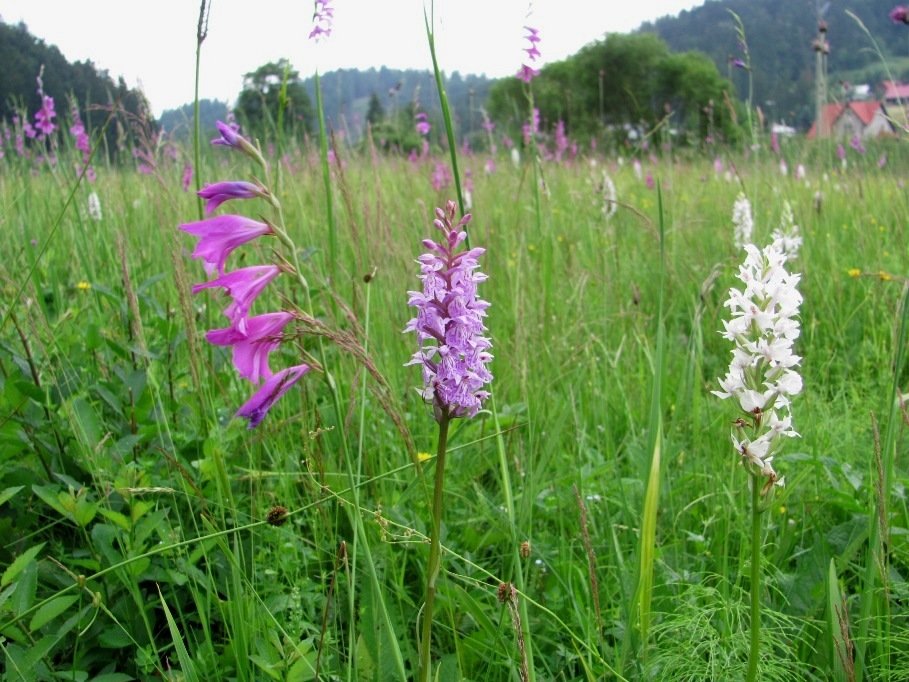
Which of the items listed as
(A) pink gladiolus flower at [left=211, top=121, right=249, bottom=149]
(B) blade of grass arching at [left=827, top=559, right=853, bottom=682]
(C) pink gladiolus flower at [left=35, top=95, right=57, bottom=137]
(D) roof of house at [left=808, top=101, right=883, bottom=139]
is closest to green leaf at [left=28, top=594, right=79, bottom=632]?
(A) pink gladiolus flower at [left=211, top=121, right=249, bottom=149]

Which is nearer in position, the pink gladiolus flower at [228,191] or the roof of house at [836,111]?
the pink gladiolus flower at [228,191]

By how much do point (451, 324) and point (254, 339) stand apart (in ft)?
0.81

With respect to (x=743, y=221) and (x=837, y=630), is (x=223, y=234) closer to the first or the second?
(x=837, y=630)

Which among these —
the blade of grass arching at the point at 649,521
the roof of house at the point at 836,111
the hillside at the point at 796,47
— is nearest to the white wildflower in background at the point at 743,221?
the roof of house at the point at 836,111

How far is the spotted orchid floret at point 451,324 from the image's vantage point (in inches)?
32.5

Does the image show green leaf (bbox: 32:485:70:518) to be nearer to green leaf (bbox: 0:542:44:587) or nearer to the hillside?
green leaf (bbox: 0:542:44:587)

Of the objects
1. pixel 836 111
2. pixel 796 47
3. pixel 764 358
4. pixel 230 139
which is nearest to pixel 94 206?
pixel 230 139

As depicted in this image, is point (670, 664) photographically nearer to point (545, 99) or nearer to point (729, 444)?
point (729, 444)

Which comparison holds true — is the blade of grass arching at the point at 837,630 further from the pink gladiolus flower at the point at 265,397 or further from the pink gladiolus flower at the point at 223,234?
the pink gladiolus flower at the point at 223,234

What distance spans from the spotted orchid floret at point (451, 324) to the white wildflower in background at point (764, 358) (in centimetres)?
31

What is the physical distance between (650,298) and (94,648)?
8.69 ft

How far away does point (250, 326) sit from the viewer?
92cm

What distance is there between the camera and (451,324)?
837mm

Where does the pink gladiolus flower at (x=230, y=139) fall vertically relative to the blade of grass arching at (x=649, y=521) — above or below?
above
